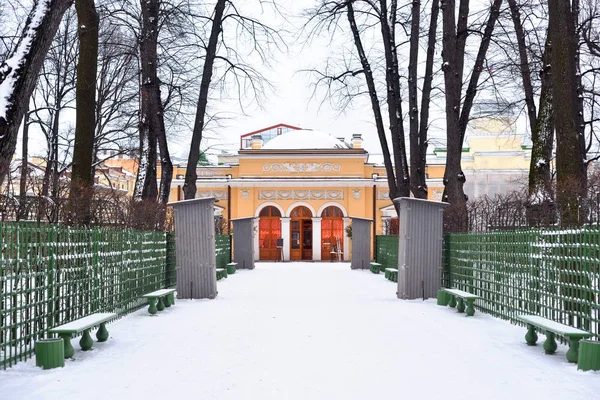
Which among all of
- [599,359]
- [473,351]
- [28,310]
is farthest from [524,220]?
[28,310]

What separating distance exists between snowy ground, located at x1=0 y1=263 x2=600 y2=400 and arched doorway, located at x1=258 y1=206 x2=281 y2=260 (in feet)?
91.7

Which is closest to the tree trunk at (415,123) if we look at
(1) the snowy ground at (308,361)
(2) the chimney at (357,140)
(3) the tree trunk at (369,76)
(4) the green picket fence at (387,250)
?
(3) the tree trunk at (369,76)

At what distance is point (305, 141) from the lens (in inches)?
1730

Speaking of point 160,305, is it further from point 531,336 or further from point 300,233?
point 300,233

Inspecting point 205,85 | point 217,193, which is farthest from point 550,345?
point 217,193

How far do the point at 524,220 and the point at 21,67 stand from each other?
34.7ft

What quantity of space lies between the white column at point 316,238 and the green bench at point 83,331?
30.9m

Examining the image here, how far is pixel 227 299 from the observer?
589 inches

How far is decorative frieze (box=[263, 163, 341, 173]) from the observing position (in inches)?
1635

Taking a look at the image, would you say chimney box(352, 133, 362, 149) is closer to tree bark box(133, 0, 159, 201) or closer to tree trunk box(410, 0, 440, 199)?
tree trunk box(410, 0, 440, 199)

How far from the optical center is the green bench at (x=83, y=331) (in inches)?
304

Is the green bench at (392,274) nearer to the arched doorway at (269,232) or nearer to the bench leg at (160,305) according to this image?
the bench leg at (160,305)

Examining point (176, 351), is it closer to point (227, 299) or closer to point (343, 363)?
point (343, 363)

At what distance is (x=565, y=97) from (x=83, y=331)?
820cm
